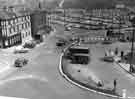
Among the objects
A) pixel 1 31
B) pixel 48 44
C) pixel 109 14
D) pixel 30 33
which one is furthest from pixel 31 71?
pixel 109 14

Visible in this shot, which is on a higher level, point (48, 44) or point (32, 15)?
point (32, 15)

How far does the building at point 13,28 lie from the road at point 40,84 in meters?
9.77

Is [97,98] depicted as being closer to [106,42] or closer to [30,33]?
[106,42]

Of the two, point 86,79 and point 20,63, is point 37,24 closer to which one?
point 20,63

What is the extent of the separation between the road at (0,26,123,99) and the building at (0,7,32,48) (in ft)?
32.1

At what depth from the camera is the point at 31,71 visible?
29.0m

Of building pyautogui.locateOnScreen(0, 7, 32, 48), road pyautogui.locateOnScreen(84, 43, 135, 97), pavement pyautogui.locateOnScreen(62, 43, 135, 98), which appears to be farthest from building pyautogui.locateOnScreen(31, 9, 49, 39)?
pavement pyautogui.locateOnScreen(62, 43, 135, 98)

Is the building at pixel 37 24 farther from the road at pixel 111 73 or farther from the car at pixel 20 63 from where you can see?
the car at pixel 20 63

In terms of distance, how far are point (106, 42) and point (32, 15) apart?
2139 centimetres

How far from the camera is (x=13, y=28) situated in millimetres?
43031

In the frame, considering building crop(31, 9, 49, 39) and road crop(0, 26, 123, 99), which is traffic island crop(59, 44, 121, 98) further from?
building crop(31, 9, 49, 39)

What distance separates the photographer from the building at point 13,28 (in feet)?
132

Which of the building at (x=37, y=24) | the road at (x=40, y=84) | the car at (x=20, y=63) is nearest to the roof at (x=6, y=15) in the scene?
the building at (x=37, y=24)

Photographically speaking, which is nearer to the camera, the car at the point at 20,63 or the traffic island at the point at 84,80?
the traffic island at the point at 84,80
